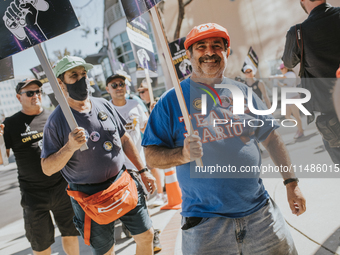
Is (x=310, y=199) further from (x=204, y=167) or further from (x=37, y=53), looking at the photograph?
(x=37, y=53)

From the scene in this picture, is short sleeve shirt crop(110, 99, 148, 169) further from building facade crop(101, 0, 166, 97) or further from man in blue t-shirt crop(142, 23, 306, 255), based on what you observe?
building facade crop(101, 0, 166, 97)

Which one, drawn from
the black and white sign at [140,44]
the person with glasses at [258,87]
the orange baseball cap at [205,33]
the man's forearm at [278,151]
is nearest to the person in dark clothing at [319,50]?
the man's forearm at [278,151]

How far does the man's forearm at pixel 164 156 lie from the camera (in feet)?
6.19

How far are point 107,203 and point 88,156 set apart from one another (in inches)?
17.1

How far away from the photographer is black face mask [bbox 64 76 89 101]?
9.11ft

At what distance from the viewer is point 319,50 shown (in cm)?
260

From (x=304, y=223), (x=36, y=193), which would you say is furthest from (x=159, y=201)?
(x=304, y=223)

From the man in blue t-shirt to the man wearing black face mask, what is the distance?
0.76 metres

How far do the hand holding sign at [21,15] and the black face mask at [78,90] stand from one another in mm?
696

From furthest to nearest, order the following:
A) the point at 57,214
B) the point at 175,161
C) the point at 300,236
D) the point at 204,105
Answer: the point at 57,214, the point at 300,236, the point at 204,105, the point at 175,161

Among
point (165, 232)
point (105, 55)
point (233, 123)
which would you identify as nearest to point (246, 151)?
point (233, 123)

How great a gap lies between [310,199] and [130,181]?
7.24 feet

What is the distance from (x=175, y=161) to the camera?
189 cm

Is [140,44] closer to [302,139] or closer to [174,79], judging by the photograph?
[174,79]
